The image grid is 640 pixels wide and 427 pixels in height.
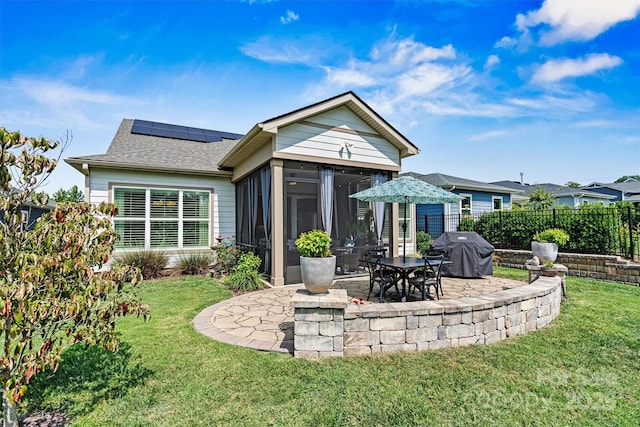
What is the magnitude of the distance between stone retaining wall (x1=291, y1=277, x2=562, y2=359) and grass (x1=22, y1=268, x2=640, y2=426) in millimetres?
148

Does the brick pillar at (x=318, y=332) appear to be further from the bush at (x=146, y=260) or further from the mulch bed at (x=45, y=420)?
the bush at (x=146, y=260)

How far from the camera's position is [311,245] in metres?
4.03

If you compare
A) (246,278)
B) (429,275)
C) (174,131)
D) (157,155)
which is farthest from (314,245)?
(174,131)

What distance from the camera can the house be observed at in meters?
7.34

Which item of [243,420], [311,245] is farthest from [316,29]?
[243,420]

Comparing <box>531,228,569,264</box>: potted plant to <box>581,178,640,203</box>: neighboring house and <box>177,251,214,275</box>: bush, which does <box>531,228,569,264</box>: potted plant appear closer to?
<box>177,251,214,275</box>: bush

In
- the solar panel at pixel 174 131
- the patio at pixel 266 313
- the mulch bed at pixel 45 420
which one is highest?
the solar panel at pixel 174 131

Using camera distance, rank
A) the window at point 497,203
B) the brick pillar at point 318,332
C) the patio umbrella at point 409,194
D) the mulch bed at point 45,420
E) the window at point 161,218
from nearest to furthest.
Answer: the mulch bed at point 45,420, the brick pillar at point 318,332, the patio umbrella at point 409,194, the window at point 161,218, the window at point 497,203

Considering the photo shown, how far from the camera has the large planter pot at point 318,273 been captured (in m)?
3.79

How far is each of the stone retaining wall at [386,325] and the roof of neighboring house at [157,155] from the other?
24.1 feet

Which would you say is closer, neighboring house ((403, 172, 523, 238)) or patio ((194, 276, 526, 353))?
patio ((194, 276, 526, 353))

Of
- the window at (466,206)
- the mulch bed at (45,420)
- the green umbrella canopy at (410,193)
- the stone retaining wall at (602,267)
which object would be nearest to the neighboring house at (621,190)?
the window at (466,206)

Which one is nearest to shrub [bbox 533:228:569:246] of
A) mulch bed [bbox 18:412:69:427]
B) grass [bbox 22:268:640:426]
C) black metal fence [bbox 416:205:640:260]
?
black metal fence [bbox 416:205:640:260]

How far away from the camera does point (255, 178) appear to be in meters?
8.61
